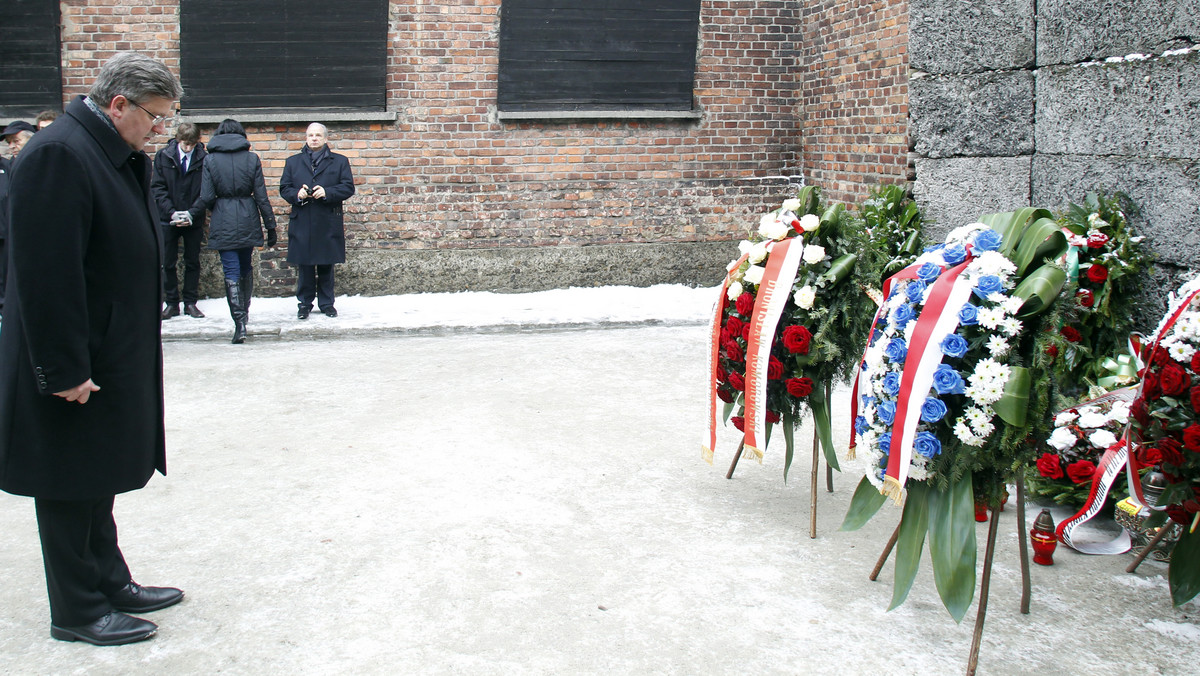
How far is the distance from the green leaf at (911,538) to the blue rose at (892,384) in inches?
13.7

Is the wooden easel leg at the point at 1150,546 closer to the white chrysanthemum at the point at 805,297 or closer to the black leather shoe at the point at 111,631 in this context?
the white chrysanthemum at the point at 805,297

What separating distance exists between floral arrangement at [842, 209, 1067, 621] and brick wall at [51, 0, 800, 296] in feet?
24.2

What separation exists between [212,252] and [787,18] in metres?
6.44

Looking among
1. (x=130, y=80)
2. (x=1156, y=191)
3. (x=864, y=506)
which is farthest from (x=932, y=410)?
(x=130, y=80)

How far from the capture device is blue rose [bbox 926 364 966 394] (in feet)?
11.0

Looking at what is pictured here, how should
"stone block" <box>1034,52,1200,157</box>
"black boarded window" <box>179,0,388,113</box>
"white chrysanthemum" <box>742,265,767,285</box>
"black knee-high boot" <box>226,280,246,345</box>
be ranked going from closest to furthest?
"stone block" <box>1034,52,1200,157</box> → "white chrysanthemum" <box>742,265,767,285</box> → "black knee-high boot" <box>226,280,246,345</box> → "black boarded window" <box>179,0,388,113</box>

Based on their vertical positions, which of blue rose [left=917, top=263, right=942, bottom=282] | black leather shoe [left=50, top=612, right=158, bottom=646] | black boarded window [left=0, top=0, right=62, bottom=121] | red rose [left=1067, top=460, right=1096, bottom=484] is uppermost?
black boarded window [left=0, top=0, right=62, bottom=121]

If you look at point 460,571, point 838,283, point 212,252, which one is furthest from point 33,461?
point 212,252

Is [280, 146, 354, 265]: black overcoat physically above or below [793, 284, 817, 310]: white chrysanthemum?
above

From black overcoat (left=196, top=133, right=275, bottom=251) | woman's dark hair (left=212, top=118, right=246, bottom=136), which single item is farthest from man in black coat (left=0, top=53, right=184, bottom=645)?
woman's dark hair (left=212, top=118, right=246, bottom=136)

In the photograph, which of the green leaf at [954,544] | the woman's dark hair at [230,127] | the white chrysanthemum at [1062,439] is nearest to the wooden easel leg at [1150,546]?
the white chrysanthemum at [1062,439]

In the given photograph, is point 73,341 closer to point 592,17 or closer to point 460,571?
point 460,571

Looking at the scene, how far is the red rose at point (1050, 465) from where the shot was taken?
3.94 meters

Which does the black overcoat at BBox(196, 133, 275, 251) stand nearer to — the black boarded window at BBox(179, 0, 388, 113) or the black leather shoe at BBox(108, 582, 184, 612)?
the black boarded window at BBox(179, 0, 388, 113)
